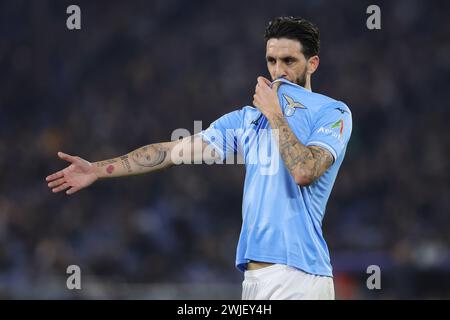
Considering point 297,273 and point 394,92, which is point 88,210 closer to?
point 394,92

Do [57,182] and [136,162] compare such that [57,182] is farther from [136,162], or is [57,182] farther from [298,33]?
[298,33]

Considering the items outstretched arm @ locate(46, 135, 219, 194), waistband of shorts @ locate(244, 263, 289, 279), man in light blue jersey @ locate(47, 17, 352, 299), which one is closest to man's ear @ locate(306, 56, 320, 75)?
man in light blue jersey @ locate(47, 17, 352, 299)

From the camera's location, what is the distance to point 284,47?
4930 mm

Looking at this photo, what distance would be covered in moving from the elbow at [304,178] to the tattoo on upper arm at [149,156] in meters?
1.00

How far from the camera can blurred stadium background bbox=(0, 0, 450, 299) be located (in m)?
12.8

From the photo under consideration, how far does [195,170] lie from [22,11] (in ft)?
19.3

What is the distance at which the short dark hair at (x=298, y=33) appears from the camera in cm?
497

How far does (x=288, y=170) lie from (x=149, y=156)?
978 mm

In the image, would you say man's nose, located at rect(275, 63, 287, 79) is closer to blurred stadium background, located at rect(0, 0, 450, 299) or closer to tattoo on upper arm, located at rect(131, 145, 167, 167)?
tattoo on upper arm, located at rect(131, 145, 167, 167)

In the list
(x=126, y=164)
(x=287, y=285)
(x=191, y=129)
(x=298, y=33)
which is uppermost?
(x=191, y=129)

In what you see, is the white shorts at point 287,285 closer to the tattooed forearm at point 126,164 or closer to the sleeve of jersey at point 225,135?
the sleeve of jersey at point 225,135

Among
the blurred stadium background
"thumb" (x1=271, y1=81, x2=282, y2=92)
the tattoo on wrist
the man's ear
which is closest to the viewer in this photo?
"thumb" (x1=271, y1=81, x2=282, y2=92)

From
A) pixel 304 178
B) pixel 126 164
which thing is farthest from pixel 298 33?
pixel 126 164

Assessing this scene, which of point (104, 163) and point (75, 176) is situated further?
point (104, 163)
